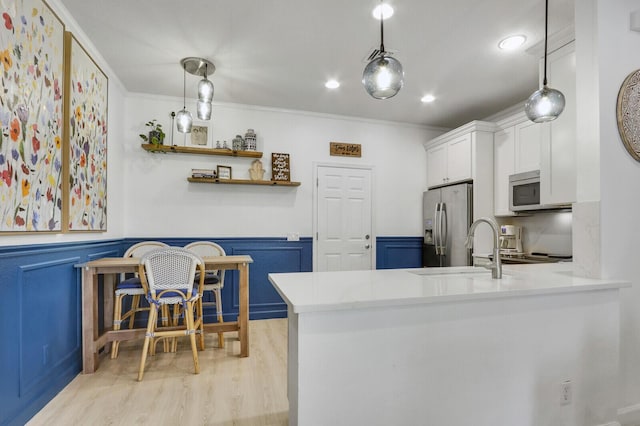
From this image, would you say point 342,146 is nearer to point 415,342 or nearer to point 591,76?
point 591,76

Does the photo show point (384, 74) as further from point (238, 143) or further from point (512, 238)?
point (512, 238)

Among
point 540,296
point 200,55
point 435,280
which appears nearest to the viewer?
point 540,296

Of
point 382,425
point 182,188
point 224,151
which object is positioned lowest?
point 382,425

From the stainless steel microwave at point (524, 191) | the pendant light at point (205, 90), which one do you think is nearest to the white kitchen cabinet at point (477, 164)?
the stainless steel microwave at point (524, 191)

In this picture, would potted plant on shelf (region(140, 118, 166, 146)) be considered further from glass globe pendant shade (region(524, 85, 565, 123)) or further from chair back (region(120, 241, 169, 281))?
glass globe pendant shade (region(524, 85, 565, 123))

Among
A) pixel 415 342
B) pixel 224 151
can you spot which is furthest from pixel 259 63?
pixel 415 342

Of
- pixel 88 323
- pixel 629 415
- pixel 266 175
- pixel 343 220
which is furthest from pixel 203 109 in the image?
pixel 629 415

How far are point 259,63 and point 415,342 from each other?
268cm

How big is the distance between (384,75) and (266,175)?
2.70 m

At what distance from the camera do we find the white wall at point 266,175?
3.67 metres

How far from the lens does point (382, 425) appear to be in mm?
1279

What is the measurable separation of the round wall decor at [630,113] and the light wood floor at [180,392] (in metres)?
2.62

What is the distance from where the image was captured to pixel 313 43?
260 centimetres

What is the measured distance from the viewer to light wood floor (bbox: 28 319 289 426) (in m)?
1.92
